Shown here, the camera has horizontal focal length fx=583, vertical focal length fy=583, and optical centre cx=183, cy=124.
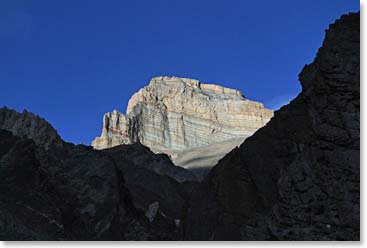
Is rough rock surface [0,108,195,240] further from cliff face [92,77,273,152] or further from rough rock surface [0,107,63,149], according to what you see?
cliff face [92,77,273,152]

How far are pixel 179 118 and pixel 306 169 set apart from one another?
6429 cm

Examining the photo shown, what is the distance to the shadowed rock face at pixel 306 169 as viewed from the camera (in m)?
7.15

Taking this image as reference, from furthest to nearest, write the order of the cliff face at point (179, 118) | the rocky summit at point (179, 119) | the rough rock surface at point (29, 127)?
1. the cliff face at point (179, 118)
2. the rocky summit at point (179, 119)
3. the rough rock surface at point (29, 127)

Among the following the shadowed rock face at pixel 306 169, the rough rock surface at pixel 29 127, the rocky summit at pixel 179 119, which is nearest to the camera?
the shadowed rock face at pixel 306 169

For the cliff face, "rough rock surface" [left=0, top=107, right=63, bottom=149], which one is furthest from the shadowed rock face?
the cliff face

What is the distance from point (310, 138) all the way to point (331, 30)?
1842mm

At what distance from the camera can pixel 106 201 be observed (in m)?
14.5

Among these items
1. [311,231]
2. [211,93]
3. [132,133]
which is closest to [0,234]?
[311,231]

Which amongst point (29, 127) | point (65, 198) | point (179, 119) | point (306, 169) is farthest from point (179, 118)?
point (306, 169)

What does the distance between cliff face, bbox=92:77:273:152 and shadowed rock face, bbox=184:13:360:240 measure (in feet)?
178

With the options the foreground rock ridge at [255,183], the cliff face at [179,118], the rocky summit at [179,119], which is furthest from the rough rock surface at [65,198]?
the cliff face at [179,118]

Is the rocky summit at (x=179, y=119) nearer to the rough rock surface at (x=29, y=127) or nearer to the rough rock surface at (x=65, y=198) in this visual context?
the rough rock surface at (x=29, y=127)

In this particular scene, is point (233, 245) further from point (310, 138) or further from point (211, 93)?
point (211, 93)

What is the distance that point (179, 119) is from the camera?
72250 mm
